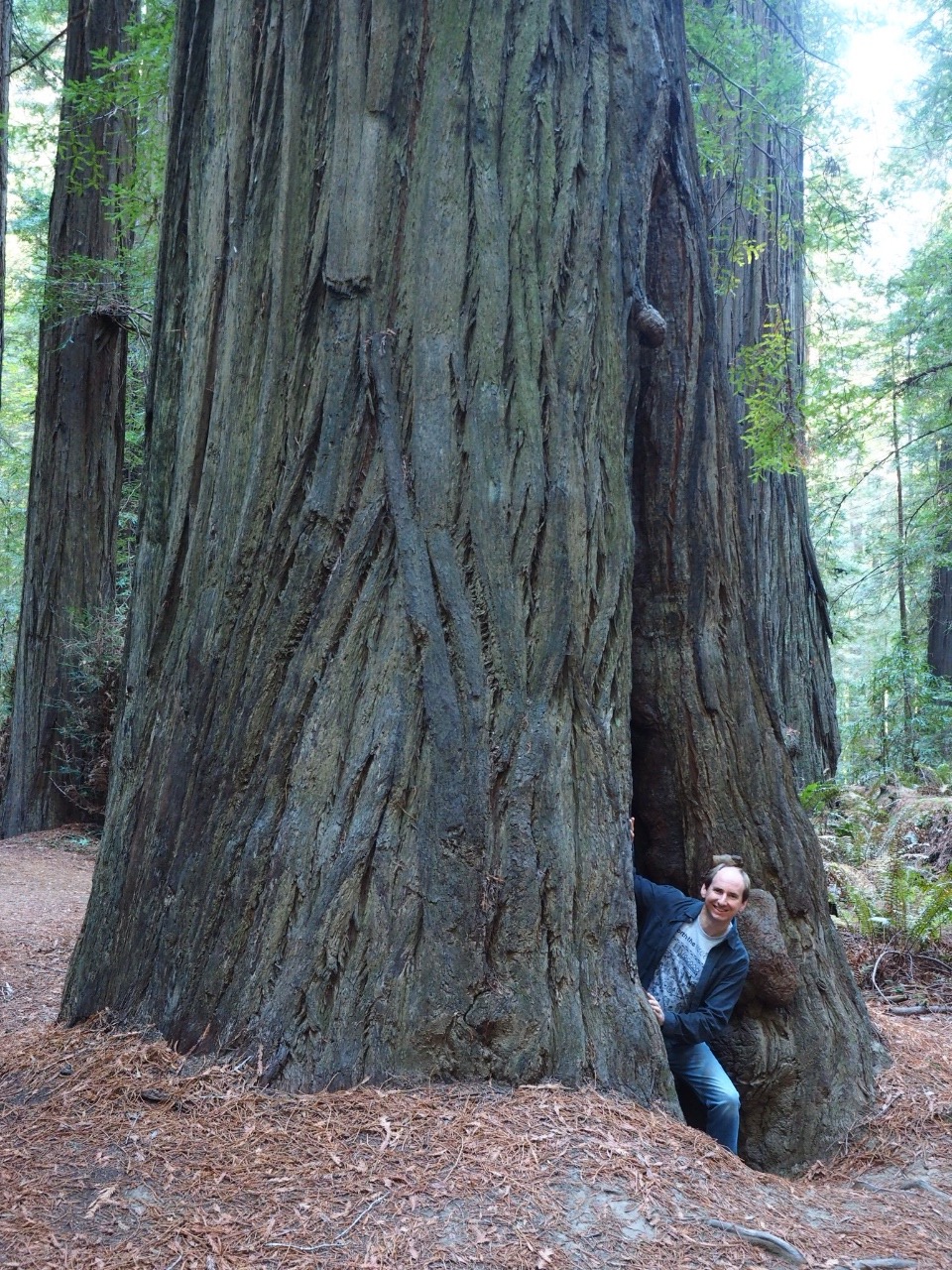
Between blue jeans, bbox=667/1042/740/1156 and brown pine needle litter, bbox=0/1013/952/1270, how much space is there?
0.90 metres

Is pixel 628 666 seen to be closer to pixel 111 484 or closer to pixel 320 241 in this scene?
pixel 320 241

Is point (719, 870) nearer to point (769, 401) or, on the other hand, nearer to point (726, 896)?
point (726, 896)

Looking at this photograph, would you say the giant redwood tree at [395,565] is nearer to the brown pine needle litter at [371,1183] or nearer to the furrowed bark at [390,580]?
the furrowed bark at [390,580]

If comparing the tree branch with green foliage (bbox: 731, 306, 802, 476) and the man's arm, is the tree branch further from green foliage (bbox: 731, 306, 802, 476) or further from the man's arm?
the man's arm

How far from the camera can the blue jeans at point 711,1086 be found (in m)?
4.19

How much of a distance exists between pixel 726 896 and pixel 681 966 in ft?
1.55

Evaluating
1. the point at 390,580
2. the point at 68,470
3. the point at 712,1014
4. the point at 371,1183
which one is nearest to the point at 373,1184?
the point at 371,1183

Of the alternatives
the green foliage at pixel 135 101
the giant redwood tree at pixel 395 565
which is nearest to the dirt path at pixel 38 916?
the giant redwood tree at pixel 395 565

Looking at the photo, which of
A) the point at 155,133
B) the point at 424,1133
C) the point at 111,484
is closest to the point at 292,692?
the point at 424,1133

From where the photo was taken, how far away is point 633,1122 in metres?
2.98

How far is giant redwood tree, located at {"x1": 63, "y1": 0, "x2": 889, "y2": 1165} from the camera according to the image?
10.2 ft

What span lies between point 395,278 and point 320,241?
31cm

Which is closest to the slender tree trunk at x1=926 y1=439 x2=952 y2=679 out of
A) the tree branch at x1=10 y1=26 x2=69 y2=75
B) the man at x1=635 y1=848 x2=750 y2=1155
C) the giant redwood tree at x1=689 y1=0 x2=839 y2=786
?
the giant redwood tree at x1=689 y1=0 x2=839 y2=786

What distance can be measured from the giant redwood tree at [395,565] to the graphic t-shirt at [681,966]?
364 mm
